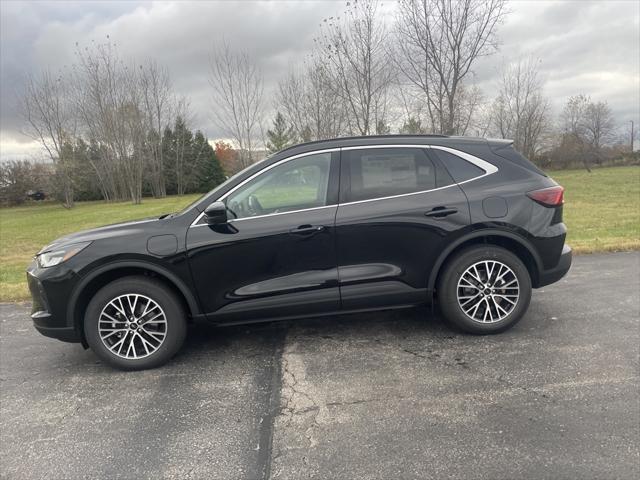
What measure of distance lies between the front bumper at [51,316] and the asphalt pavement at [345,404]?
1.23 ft

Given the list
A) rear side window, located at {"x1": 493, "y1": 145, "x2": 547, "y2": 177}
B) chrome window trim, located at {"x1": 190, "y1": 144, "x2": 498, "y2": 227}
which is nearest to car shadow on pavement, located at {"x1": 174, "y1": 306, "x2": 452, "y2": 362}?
chrome window trim, located at {"x1": 190, "y1": 144, "x2": 498, "y2": 227}

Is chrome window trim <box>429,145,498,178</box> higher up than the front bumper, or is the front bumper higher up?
chrome window trim <box>429,145,498,178</box>

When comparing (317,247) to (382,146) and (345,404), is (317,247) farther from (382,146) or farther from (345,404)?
(345,404)

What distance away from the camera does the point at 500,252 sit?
3818 mm

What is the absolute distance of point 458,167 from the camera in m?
3.86

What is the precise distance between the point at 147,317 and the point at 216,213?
3.39 feet

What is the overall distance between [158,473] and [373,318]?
2.56 metres

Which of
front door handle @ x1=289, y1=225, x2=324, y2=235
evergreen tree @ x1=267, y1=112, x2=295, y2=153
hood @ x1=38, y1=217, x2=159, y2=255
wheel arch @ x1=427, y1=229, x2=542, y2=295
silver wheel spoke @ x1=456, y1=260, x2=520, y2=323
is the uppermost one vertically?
evergreen tree @ x1=267, y1=112, x2=295, y2=153

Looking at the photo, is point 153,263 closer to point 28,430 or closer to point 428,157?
point 28,430

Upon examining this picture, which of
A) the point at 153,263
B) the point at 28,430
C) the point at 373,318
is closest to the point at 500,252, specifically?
the point at 373,318

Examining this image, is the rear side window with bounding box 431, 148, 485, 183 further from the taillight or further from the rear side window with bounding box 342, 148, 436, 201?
the taillight

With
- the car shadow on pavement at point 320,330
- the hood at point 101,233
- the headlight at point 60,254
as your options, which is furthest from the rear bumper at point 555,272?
the headlight at point 60,254

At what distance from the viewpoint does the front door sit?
3557 mm

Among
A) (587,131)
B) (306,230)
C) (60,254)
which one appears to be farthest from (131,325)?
(587,131)
